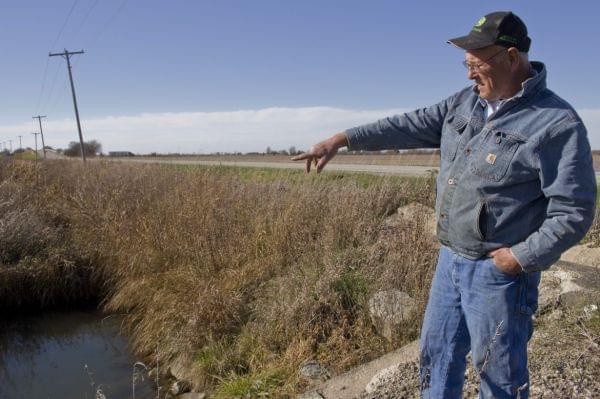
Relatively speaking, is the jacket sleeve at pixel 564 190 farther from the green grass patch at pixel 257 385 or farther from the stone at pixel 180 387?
the stone at pixel 180 387

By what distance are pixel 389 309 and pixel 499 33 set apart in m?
2.91

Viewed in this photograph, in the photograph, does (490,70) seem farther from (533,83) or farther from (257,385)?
(257,385)

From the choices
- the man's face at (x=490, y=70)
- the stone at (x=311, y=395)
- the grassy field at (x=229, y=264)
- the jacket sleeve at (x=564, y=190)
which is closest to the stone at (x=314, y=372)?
the grassy field at (x=229, y=264)

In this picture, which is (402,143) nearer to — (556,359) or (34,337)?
(556,359)

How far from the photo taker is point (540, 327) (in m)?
3.47

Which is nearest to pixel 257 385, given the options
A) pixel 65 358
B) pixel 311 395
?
pixel 311 395

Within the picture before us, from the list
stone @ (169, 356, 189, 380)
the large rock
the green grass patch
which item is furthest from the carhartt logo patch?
stone @ (169, 356, 189, 380)

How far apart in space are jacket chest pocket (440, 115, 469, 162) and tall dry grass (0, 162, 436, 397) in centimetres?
238

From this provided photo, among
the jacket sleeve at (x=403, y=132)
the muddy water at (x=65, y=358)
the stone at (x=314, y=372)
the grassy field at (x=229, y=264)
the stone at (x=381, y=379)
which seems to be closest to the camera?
the jacket sleeve at (x=403, y=132)

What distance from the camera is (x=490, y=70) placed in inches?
79.0

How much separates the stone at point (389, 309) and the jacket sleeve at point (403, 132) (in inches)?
85.2

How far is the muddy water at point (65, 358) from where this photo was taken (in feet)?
18.0

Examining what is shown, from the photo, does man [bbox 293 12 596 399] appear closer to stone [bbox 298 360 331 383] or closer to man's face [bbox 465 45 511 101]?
man's face [bbox 465 45 511 101]

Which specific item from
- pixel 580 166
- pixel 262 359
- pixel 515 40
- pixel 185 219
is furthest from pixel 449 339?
pixel 185 219
